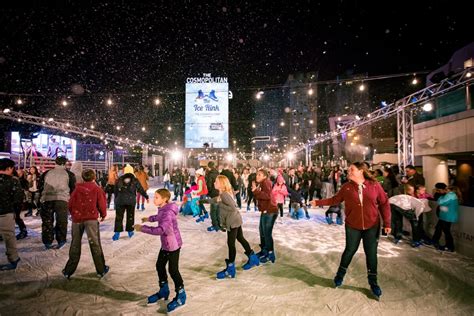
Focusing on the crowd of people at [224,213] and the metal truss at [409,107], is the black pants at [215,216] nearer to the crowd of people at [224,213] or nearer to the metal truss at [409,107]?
the crowd of people at [224,213]

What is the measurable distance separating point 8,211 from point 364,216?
5.28 meters

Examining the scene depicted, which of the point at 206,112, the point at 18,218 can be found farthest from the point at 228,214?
the point at 206,112

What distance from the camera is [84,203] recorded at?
4.02 meters

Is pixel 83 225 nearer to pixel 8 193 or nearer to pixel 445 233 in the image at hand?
pixel 8 193

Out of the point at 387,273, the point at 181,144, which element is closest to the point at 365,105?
the point at 181,144

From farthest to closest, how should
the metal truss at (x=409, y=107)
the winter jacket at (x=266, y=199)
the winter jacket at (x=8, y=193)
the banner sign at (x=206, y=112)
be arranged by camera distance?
the banner sign at (x=206, y=112) → the metal truss at (x=409, y=107) → the winter jacket at (x=266, y=199) → the winter jacket at (x=8, y=193)

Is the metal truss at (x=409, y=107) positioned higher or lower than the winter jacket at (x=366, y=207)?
higher

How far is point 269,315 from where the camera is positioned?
3.05m

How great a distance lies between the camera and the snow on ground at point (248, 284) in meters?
3.22

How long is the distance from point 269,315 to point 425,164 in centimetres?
1348

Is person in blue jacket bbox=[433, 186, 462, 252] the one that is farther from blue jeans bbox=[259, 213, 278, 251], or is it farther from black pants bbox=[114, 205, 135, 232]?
black pants bbox=[114, 205, 135, 232]

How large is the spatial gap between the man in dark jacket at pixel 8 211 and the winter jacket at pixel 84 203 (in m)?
1.16

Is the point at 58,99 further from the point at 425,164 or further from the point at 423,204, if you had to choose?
the point at 425,164

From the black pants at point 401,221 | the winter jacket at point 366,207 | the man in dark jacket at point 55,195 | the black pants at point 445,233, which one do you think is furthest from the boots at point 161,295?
the black pants at point 445,233
